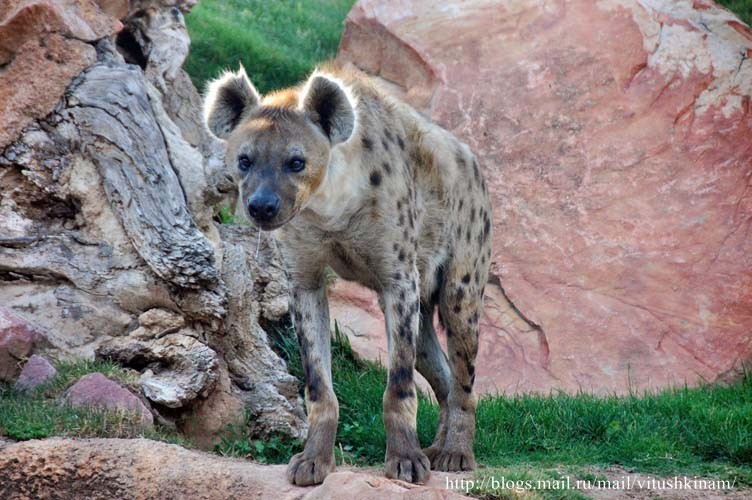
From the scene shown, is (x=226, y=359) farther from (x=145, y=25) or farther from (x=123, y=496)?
(x=145, y=25)

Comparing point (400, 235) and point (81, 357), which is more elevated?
point (400, 235)

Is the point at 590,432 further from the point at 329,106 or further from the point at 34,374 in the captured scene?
the point at 34,374

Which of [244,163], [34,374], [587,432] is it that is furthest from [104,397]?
[587,432]

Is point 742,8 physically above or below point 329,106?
below

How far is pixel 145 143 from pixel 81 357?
3.40 feet

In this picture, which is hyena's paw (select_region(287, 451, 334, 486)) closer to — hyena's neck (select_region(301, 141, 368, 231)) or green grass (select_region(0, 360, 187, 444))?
green grass (select_region(0, 360, 187, 444))

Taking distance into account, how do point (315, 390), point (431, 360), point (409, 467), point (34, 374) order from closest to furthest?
1. point (409, 467)
2. point (315, 390)
3. point (34, 374)
4. point (431, 360)

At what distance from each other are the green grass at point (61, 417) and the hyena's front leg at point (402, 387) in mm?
937

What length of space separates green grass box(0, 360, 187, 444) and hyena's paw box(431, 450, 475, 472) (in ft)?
3.55

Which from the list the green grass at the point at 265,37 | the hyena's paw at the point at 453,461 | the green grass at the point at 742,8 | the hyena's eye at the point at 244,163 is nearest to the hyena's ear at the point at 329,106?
the hyena's eye at the point at 244,163

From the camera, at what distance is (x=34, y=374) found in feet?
14.2

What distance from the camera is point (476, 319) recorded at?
189 inches

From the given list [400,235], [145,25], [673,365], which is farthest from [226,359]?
[673,365]

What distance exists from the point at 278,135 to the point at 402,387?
1.08 m
